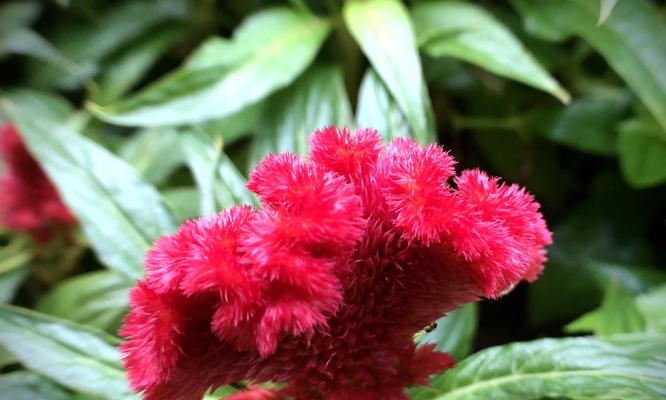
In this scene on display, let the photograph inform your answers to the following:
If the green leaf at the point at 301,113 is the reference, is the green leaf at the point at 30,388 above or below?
below

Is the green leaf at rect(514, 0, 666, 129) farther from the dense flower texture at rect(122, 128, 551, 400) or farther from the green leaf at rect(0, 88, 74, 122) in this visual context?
the green leaf at rect(0, 88, 74, 122)

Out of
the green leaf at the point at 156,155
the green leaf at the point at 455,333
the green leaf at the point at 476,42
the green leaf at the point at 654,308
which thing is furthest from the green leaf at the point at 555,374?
the green leaf at the point at 156,155

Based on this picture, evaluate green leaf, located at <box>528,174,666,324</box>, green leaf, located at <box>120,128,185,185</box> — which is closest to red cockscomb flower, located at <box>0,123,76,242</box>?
green leaf, located at <box>120,128,185,185</box>

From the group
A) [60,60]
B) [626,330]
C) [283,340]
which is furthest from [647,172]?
[60,60]

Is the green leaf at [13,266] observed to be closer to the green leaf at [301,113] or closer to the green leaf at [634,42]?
the green leaf at [301,113]

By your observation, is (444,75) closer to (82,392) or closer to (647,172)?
(647,172)

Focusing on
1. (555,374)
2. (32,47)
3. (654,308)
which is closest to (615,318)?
(654,308)

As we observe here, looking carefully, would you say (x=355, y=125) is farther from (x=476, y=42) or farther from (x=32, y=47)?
(x=32, y=47)

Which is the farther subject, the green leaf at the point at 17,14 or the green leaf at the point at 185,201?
the green leaf at the point at 17,14
